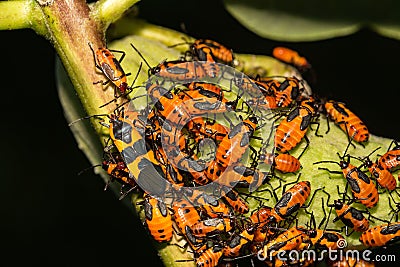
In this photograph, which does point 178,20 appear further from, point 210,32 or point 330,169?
point 330,169

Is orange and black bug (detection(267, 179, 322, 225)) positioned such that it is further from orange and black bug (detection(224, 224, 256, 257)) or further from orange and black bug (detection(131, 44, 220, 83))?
orange and black bug (detection(131, 44, 220, 83))

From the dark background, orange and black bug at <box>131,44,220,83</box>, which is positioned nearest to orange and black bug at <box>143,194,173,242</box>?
orange and black bug at <box>131,44,220,83</box>

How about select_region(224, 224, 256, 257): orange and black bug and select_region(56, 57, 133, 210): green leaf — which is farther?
select_region(56, 57, 133, 210): green leaf

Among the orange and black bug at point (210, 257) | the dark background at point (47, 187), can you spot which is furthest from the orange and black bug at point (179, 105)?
the dark background at point (47, 187)

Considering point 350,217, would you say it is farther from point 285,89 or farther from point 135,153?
point 135,153

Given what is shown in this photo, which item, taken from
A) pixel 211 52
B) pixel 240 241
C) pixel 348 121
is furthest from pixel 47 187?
pixel 348 121

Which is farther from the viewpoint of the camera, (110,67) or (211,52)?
(211,52)

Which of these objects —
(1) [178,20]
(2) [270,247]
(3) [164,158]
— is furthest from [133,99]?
(1) [178,20]
